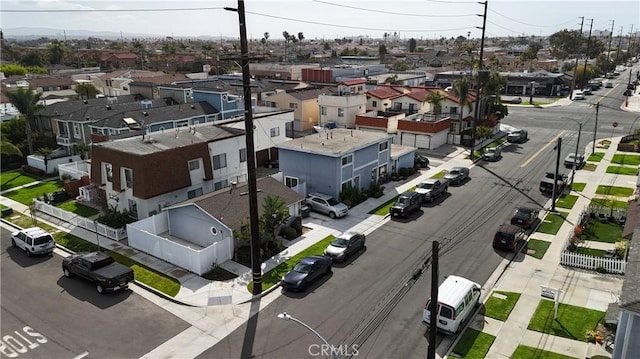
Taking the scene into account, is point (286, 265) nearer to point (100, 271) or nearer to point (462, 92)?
point (100, 271)

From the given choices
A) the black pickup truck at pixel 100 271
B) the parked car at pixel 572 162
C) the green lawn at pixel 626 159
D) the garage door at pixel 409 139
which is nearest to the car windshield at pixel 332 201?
the black pickup truck at pixel 100 271

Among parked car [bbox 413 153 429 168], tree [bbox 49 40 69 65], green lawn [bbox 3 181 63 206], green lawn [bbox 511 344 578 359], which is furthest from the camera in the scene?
tree [bbox 49 40 69 65]

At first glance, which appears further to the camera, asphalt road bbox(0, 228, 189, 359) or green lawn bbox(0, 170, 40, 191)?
green lawn bbox(0, 170, 40, 191)

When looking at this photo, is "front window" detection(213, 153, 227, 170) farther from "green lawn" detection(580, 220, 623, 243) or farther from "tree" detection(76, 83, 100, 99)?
"tree" detection(76, 83, 100, 99)

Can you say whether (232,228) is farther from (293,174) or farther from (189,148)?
(293,174)

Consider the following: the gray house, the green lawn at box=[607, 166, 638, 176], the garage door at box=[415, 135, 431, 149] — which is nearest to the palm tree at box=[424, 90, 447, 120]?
the garage door at box=[415, 135, 431, 149]

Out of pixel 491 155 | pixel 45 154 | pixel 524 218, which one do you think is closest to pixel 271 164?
pixel 45 154
